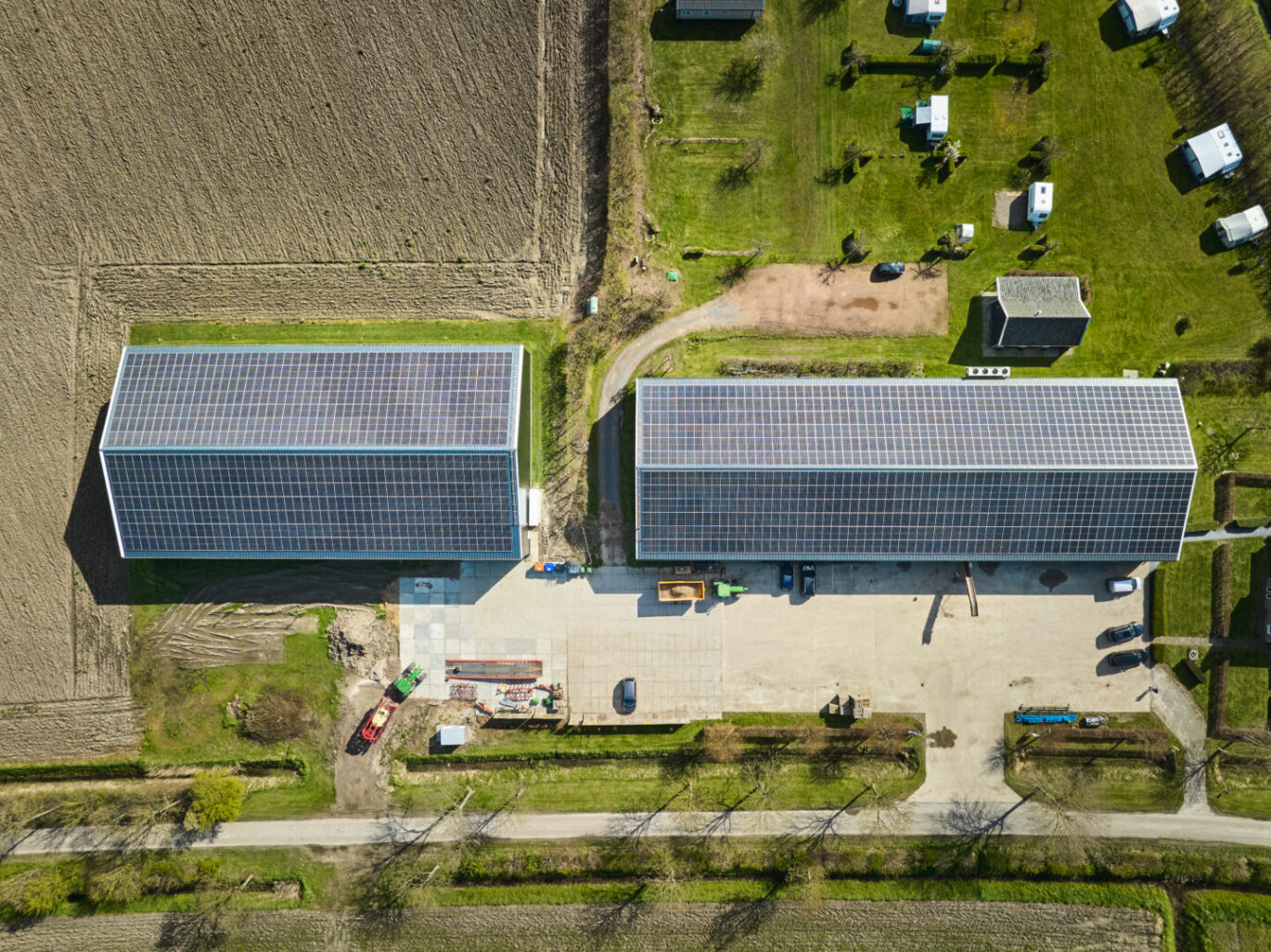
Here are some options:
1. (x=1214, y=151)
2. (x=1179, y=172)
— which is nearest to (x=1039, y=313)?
(x=1179, y=172)

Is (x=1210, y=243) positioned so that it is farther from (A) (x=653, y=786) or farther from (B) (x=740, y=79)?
(A) (x=653, y=786)

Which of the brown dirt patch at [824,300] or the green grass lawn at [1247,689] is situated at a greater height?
the brown dirt patch at [824,300]

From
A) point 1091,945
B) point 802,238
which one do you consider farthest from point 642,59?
point 1091,945

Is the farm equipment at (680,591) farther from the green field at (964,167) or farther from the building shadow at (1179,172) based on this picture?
the building shadow at (1179,172)

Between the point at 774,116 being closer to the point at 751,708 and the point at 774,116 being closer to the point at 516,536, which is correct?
the point at 516,536

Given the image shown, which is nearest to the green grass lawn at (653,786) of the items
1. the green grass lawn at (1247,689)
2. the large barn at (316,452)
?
the large barn at (316,452)

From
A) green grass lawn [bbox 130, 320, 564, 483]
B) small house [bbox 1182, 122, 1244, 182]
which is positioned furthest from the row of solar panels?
small house [bbox 1182, 122, 1244, 182]
